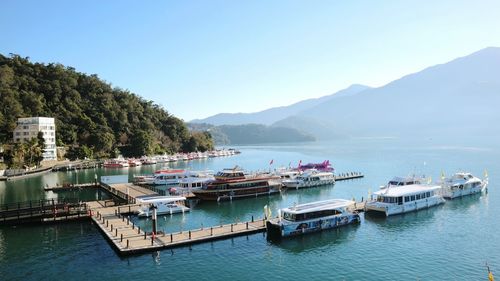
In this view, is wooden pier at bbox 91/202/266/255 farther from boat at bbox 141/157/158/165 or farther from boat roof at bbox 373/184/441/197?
boat at bbox 141/157/158/165

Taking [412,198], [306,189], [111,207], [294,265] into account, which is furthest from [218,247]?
[306,189]

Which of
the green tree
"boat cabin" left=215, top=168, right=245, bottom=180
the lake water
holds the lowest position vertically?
the lake water

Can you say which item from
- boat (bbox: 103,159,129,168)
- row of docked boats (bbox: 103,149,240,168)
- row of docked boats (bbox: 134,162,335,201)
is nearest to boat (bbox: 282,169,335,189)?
row of docked boats (bbox: 134,162,335,201)

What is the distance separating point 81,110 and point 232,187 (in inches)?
4668

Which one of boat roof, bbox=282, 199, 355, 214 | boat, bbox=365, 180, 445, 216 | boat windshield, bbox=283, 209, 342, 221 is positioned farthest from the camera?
boat, bbox=365, 180, 445, 216

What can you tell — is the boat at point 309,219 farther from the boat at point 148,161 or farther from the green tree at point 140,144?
the green tree at point 140,144

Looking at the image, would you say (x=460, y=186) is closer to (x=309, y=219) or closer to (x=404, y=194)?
(x=404, y=194)

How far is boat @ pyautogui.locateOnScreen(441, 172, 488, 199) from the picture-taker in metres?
63.2

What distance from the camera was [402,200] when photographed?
5250 centimetres

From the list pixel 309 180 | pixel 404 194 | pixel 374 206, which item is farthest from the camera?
pixel 309 180

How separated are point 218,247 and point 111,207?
21.6 meters

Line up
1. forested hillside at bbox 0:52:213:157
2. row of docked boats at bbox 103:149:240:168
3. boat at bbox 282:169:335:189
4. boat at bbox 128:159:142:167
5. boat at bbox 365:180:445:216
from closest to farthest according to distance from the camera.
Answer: boat at bbox 365:180:445:216 < boat at bbox 282:169:335:189 < row of docked boats at bbox 103:149:240:168 < boat at bbox 128:159:142:167 < forested hillside at bbox 0:52:213:157

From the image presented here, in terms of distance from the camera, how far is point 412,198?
177ft

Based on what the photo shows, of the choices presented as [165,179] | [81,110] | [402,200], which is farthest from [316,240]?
[81,110]
